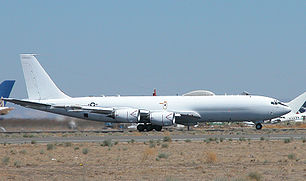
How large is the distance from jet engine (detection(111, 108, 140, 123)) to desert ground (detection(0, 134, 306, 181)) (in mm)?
21735

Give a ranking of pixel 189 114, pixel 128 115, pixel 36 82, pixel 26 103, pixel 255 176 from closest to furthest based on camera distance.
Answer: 1. pixel 255 176
2. pixel 128 115
3. pixel 189 114
4. pixel 26 103
5. pixel 36 82

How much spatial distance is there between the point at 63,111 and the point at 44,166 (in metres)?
38.3

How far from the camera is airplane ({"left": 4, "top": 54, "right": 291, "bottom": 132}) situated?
5906cm

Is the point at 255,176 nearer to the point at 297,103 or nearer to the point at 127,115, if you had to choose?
the point at 127,115

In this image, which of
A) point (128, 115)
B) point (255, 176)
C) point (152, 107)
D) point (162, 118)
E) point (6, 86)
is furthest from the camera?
point (6, 86)

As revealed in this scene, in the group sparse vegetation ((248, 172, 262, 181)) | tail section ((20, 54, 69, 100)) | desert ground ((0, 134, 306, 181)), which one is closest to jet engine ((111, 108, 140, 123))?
tail section ((20, 54, 69, 100))

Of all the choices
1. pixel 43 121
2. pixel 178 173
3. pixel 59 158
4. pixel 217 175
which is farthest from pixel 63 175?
pixel 43 121

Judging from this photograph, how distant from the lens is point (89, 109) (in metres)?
61.2

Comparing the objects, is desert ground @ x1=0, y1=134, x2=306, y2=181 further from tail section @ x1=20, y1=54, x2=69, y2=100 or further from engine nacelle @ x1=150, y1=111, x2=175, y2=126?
tail section @ x1=20, y1=54, x2=69, y2=100

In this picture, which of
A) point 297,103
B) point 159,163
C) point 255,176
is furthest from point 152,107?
point 297,103

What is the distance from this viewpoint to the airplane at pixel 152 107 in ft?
194

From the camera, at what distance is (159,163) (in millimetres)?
25625

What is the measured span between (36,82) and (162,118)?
15.4 metres

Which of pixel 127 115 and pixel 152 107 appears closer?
pixel 127 115
